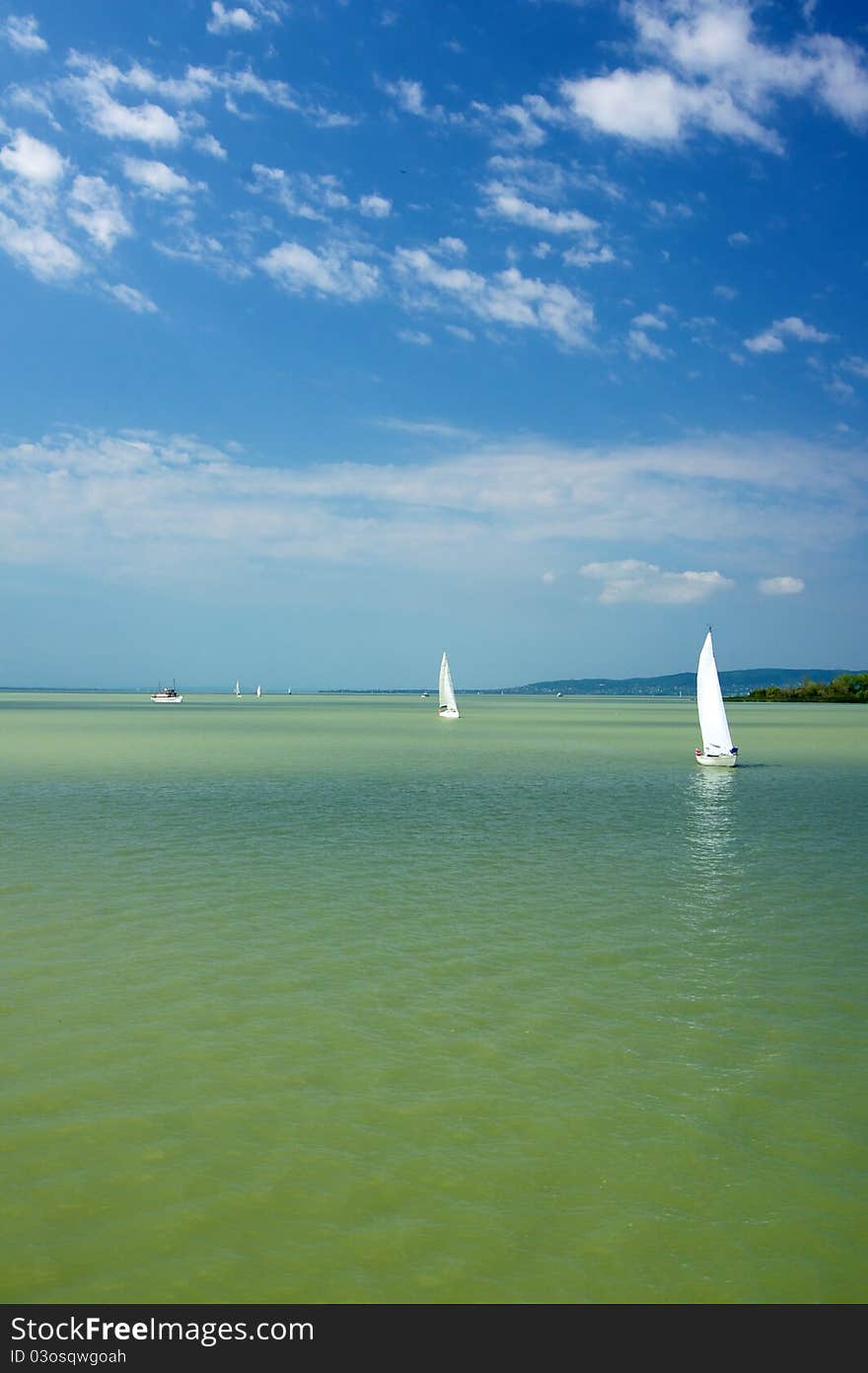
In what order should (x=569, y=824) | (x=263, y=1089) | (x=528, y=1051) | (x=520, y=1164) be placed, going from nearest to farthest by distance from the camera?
(x=520, y=1164)
(x=263, y=1089)
(x=528, y=1051)
(x=569, y=824)

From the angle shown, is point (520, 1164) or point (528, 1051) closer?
point (520, 1164)

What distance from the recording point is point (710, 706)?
5466 centimetres

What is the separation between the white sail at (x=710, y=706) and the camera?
176 ft

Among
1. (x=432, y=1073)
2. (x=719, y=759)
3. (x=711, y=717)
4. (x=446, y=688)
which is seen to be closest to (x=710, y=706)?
(x=711, y=717)

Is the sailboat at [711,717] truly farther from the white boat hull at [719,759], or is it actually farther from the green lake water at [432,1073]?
the green lake water at [432,1073]

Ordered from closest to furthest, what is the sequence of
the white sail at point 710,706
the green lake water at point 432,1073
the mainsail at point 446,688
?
the green lake water at point 432,1073 < the white sail at point 710,706 < the mainsail at point 446,688

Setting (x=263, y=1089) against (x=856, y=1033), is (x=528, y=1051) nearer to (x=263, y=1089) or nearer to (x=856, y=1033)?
(x=263, y=1089)

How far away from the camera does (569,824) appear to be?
106 ft

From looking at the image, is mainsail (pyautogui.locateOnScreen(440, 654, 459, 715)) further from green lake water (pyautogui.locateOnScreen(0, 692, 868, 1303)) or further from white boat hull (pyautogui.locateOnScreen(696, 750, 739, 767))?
green lake water (pyautogui.locateOnScreen(0, 692, 868, 1303))

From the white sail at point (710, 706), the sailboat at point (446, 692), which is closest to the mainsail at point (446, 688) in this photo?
the sailboat at point (446, 692)

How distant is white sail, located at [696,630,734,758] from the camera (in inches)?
2115

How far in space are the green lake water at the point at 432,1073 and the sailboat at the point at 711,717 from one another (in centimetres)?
2689
